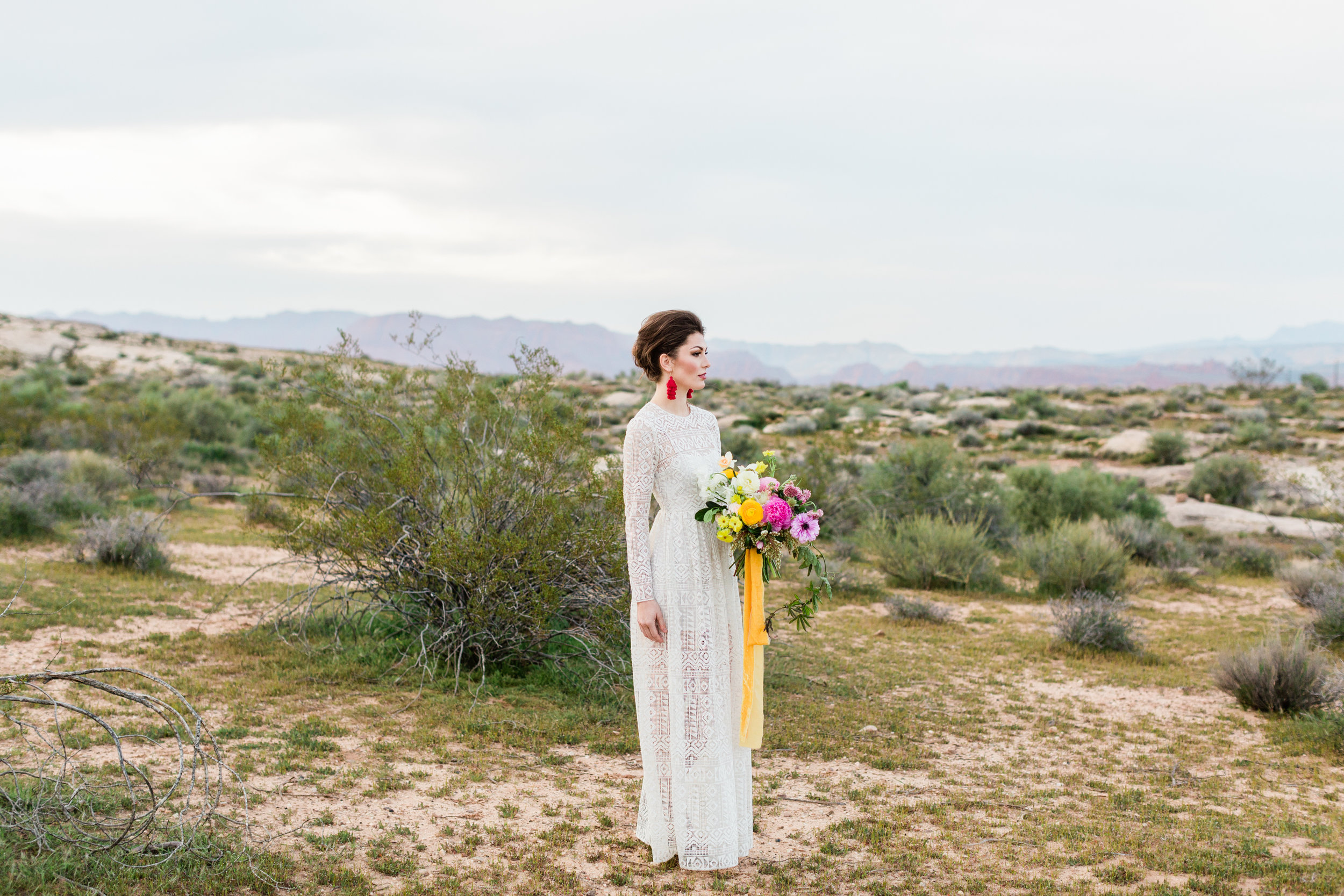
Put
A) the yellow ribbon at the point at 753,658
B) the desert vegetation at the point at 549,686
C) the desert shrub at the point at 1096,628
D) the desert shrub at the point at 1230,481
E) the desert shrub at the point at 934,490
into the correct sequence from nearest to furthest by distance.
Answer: the yellow ribbon at the point at 753,658 → the desert vegetation at the point at 549,686 → the desert shrub at the point at 1096,628 → the desert shrub at the point at 934,490 → the desert shrub at the point at 1230,481

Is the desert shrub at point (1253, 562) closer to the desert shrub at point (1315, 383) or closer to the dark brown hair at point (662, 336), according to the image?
the dark brown hair at point (662, 336)

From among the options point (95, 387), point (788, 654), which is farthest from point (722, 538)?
point (95, 387)

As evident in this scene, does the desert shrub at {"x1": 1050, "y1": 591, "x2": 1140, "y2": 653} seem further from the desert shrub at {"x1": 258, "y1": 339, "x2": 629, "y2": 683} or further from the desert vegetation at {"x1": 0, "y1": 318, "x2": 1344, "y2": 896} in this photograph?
the desert shrub at {"x1": 258, "y1": 339, "x2": 629, "y2": 683}

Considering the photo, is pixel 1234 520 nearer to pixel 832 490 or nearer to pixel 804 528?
pixel 832 490

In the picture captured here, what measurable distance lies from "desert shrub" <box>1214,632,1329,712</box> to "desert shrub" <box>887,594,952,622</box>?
10.2 ft

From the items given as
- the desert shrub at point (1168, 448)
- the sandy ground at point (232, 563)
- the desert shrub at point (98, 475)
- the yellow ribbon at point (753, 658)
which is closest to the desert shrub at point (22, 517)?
the sandy ground at point (232, 563)

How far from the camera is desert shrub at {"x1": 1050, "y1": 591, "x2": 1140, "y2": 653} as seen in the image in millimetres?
8891

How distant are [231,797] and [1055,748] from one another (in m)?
5.02

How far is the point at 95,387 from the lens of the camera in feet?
71.2

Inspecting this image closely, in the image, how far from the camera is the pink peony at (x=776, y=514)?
379cm

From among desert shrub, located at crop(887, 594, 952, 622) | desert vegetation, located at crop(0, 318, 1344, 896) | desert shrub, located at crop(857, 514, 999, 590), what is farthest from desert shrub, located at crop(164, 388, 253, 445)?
desert shrub, located at crop(887, 594, 952, 622)

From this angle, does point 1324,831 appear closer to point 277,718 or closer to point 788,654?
point 788,654

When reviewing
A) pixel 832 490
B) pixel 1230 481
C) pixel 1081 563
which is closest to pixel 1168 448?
pixel 1230 481

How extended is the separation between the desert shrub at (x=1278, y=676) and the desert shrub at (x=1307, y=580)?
9.96ft
